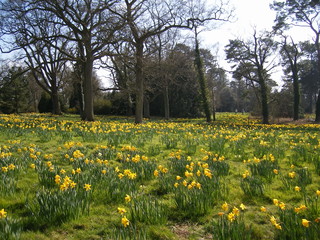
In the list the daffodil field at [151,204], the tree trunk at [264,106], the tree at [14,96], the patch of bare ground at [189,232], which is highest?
the tree at [14,96]

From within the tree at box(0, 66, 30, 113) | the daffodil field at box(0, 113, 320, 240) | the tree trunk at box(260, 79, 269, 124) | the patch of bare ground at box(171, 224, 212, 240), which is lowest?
the patch of bare ground at box(171, 224, 212, 240)

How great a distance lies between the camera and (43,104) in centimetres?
3622

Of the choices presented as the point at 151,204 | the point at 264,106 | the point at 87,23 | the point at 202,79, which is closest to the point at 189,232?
the point at 151,204

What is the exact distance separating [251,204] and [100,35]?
46.6 ft

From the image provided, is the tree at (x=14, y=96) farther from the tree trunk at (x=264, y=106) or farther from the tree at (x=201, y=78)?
the tree trunk at (x=264, y=106)

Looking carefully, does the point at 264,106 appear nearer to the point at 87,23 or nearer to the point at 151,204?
the point at 87,23

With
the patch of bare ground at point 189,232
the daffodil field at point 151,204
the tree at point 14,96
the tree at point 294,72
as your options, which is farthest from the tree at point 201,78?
the tree at point 14,96

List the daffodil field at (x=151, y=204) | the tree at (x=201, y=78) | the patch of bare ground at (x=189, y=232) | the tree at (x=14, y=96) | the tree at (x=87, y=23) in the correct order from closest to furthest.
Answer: the daffodil field at (x=151, y=204), the patch of bare ground at (x=189, y=232), the tree at (x=87, y=23), the tree at (x=201, y=78), the tree at (x=14, y=96)

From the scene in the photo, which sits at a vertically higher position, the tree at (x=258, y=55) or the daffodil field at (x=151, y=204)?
the tree at (x=258, y=55)

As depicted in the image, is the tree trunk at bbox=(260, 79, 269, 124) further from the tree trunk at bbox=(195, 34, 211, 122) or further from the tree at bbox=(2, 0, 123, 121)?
the tree at bbox=(2, 0, 123, 121)

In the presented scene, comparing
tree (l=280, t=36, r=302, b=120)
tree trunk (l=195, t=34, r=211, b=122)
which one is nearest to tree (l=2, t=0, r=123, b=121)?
tree trunk (l=195, t=34, r=211, b=122)

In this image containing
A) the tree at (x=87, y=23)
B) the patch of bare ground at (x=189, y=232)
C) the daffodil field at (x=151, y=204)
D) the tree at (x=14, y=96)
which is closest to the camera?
the daffodil field at (x=151, y=204)

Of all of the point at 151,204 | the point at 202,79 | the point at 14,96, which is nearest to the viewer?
the point at 151,204

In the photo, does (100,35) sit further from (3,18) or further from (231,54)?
(231,54)
